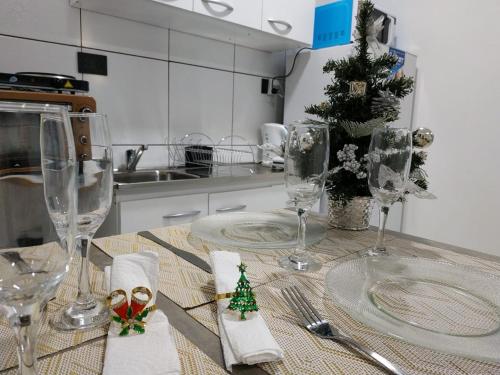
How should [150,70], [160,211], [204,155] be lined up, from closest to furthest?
[160,211]
[150,70]
[204,155]

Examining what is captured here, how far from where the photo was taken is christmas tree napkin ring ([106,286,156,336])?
37cm

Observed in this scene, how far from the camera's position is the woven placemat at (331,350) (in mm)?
343

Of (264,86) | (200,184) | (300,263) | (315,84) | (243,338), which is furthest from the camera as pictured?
(264,86)

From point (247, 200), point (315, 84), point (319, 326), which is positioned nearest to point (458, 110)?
point (315, 84)

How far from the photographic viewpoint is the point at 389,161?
2.04 ft

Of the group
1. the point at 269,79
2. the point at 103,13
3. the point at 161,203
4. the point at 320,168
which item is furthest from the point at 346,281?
the point at 269,79

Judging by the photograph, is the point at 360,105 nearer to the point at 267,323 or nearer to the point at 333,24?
the point at 267,323

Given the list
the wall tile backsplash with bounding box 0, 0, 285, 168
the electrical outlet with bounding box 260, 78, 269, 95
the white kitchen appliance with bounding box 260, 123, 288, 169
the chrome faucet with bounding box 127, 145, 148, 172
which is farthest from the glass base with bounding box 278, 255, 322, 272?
the electrical outlet with bounding box 260, 78, 269, 95

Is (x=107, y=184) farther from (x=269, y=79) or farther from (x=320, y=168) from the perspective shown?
(x=269, y=79)

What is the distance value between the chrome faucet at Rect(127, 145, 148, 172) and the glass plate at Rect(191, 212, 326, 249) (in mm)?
971

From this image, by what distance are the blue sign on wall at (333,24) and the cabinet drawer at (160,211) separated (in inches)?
48.1

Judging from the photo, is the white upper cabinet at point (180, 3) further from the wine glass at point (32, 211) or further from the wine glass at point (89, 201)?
the wine glass at point (32, 211)

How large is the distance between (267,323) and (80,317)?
0.71 feet

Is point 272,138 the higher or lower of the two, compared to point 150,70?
lower
